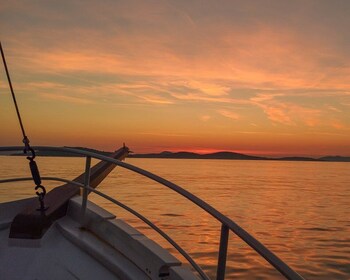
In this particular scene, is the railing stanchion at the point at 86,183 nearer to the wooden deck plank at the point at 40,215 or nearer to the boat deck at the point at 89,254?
the boat deck at the point at 89,254

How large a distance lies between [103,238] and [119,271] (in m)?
0.76

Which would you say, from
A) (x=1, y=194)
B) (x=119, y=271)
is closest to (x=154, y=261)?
(x=119, y=271)

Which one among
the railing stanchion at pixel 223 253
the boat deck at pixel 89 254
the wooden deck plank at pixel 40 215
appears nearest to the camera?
the railing stanchion at pixel 223 253

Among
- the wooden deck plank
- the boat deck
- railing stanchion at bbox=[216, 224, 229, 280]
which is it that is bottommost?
the boat deck

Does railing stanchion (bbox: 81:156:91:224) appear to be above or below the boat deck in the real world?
above

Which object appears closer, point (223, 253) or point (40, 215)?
point (223, 253)

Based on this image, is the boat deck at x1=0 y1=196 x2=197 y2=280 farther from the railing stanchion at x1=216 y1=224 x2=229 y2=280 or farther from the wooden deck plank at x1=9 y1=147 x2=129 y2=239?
the railing stanchion at x1=216 y1=224 x2=229 y2=280

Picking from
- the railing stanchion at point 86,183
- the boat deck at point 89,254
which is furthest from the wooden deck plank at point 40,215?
the railing stanchion at point 86,183

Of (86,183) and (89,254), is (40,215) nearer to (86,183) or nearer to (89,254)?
(86,183)

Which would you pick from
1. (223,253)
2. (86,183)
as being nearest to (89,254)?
(86,183)

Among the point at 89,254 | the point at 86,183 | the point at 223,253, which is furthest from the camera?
the point at 86,183

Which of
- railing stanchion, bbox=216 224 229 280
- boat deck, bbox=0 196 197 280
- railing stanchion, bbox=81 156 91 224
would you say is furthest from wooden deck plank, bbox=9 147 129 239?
railing stanchion, bbox=216 224 229 280

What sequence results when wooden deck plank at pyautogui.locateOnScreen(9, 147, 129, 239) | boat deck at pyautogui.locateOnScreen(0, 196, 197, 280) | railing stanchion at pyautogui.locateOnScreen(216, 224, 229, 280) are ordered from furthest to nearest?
1. wooden deck plank at pyautogui.locateOnScreen(9, 147, 129, 239)
2. boat deck at pyautogui.locateOnScreen(0, 196, 197, 280)
3. railing stanchion at pyautogui.locateOnScreen(216, 224, 229, 280)

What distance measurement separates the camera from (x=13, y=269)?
13.4 feet
